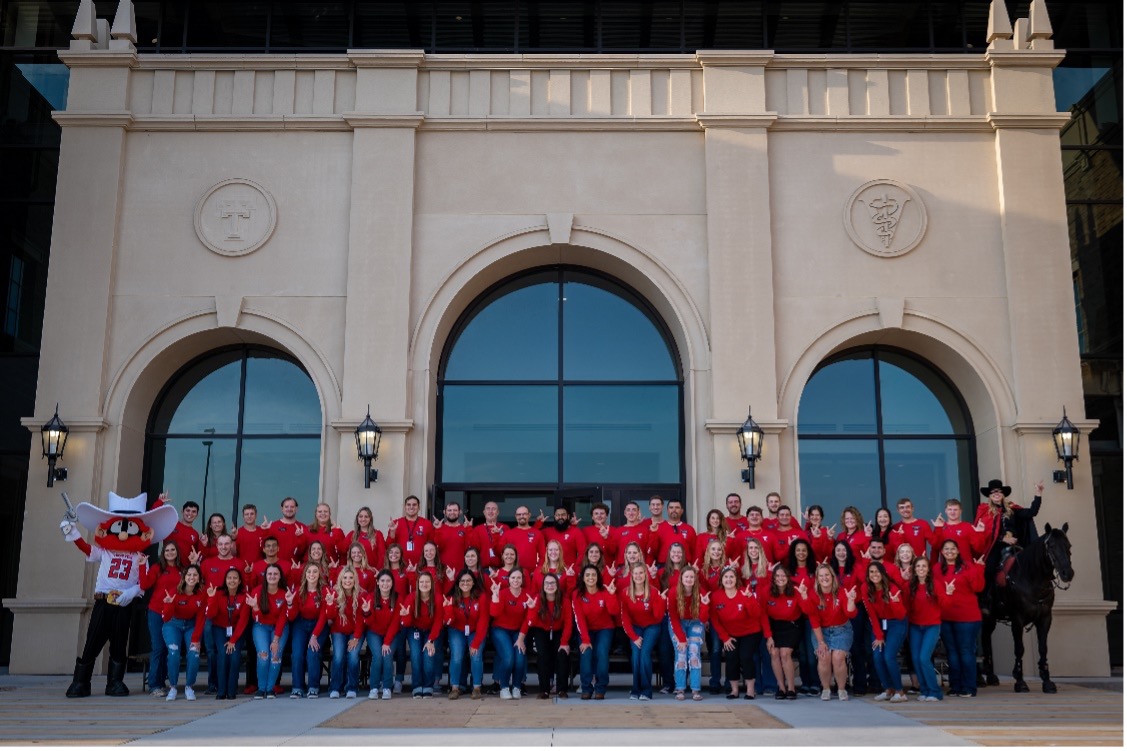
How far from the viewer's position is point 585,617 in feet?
38.9

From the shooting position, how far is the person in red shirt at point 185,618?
11953 mm

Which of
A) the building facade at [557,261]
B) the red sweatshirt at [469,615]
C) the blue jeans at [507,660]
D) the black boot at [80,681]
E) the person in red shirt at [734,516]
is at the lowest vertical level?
the black boot at [80,681]

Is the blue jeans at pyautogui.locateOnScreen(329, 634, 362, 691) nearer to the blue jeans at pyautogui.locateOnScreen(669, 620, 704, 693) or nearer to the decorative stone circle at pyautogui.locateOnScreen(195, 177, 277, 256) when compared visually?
the blue jeans at pyautogui.locateOnScreen(669, 620, 704, 693)

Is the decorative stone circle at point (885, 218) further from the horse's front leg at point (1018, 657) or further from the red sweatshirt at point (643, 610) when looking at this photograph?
the red sweatshirt at point (643, 610)

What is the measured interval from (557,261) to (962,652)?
7883 millimetres

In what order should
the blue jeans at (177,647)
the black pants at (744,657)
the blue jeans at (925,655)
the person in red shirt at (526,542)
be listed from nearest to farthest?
the blue jeans at (925,655), the black pants at (744,657), the blue jeans at (177,647), the person in red shirt at (526,542)

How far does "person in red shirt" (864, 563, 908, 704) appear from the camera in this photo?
11648 mm

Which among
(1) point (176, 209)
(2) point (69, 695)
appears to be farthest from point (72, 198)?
(2) point (69, 695)

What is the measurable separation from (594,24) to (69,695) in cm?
1190

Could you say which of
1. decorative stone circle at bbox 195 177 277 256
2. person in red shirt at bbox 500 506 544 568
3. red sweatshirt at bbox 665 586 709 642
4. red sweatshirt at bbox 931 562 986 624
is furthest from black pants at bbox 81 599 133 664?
red sweatshirt at bbox 931 562 986 624

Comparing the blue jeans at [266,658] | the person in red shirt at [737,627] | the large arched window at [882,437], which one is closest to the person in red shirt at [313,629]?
the blue jeans at [266,658]

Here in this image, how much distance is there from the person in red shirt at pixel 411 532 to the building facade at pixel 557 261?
73.1 inches

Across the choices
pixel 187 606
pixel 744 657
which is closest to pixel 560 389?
pixel 744 657

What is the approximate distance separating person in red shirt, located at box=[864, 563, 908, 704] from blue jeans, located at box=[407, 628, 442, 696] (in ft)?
15.5
